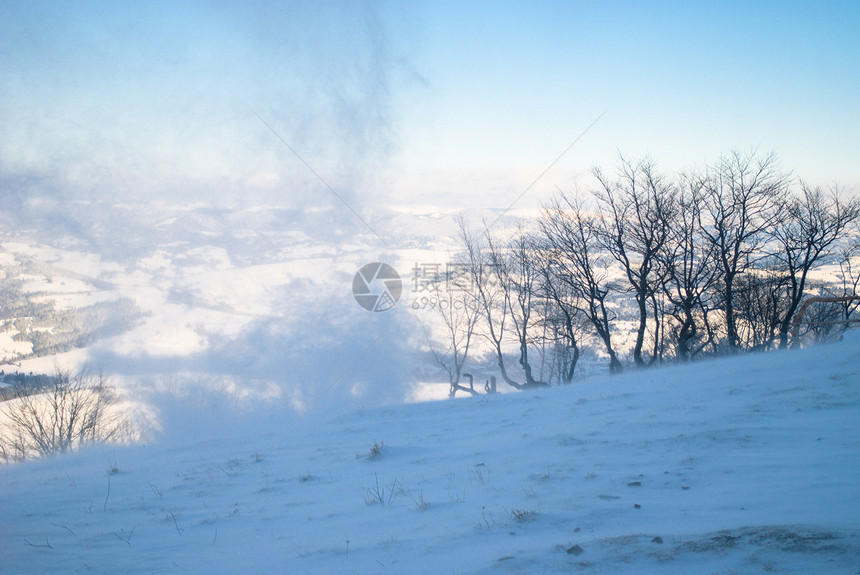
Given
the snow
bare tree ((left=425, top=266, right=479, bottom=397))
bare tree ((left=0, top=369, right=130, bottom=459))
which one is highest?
bare tree ((left=425, top=266, right=479, bottom=397))

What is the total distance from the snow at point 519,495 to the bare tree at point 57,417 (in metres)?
33.8

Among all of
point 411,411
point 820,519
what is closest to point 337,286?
point 411,411

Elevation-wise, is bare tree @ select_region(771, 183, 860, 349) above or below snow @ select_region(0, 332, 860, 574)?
above

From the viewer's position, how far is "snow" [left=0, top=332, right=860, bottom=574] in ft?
10.1

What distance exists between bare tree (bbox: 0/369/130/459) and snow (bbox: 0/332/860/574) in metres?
33.8

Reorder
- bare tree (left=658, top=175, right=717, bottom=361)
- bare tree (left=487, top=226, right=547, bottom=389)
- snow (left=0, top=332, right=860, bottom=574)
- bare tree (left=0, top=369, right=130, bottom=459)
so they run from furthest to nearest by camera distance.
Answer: bare tree (left=0, top=369, right=130, bottom=459)
bare tree (left=487, top=226, right=547, bottom=389)
bare tree (left=658, top=175, right=717, bottom=361)
snow (left=0, top=332, right=860, bottom=574)

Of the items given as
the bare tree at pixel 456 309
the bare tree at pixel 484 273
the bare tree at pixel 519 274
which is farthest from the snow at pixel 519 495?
the bare tree at pixel 456 309

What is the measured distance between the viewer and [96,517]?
5434 millimetres

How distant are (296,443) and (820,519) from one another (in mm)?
8594

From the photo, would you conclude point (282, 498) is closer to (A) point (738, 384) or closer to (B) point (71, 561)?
(B) point (71, 561)

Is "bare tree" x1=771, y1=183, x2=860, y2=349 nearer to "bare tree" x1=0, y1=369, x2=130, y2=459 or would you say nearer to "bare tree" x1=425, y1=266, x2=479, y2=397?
"bare tree" x1=425, y1=266, x2=479, y2=397

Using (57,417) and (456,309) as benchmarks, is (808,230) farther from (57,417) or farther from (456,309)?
(57,417)

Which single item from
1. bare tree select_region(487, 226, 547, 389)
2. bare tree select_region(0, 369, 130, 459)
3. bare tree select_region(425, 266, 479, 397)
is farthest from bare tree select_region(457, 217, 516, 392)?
bare tree select_region(0, 369, 130, 459)

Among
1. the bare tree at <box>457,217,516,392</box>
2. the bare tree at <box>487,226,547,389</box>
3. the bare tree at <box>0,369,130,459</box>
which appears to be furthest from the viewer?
the bare tree at <box>0,369,130,459</box>
